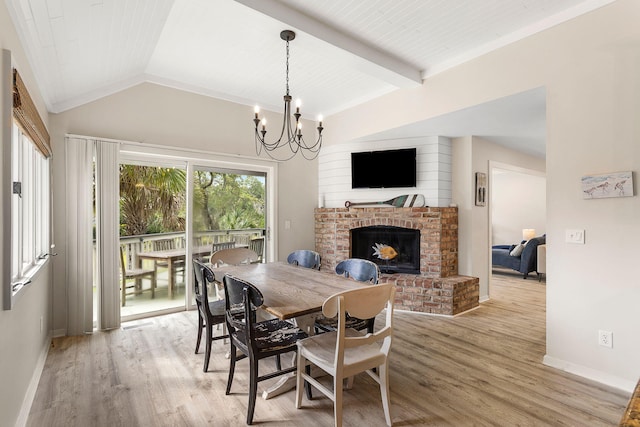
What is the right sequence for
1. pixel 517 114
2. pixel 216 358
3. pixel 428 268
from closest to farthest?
pixel 216 358 → pixel 517 114 → pixel 428 268

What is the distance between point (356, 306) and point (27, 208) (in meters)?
2.71

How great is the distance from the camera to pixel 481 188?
4.65 m

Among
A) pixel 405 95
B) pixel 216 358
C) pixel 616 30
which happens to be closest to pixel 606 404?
pixel 616 30

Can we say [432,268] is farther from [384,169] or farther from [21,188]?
[21,188]

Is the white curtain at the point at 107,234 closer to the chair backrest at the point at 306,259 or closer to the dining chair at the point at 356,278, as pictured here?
the chair backrest at the point at 306,259

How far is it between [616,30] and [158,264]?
4.98 m

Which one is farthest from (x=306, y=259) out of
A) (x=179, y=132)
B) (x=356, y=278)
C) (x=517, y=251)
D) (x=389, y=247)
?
(x=517, y=251)

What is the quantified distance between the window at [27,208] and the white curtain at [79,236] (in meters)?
0.23

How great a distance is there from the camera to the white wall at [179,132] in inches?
132

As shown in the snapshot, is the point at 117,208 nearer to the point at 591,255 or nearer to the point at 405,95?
the point at 405,95

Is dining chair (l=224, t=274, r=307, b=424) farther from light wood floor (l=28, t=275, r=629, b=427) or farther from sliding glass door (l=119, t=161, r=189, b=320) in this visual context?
sliding glass door (l=119, t=161, r=189, b=320)

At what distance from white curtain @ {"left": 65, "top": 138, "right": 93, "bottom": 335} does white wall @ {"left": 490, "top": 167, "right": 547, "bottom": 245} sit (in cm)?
800

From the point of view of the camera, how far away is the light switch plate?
100 inches

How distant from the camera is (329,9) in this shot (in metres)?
2.52
